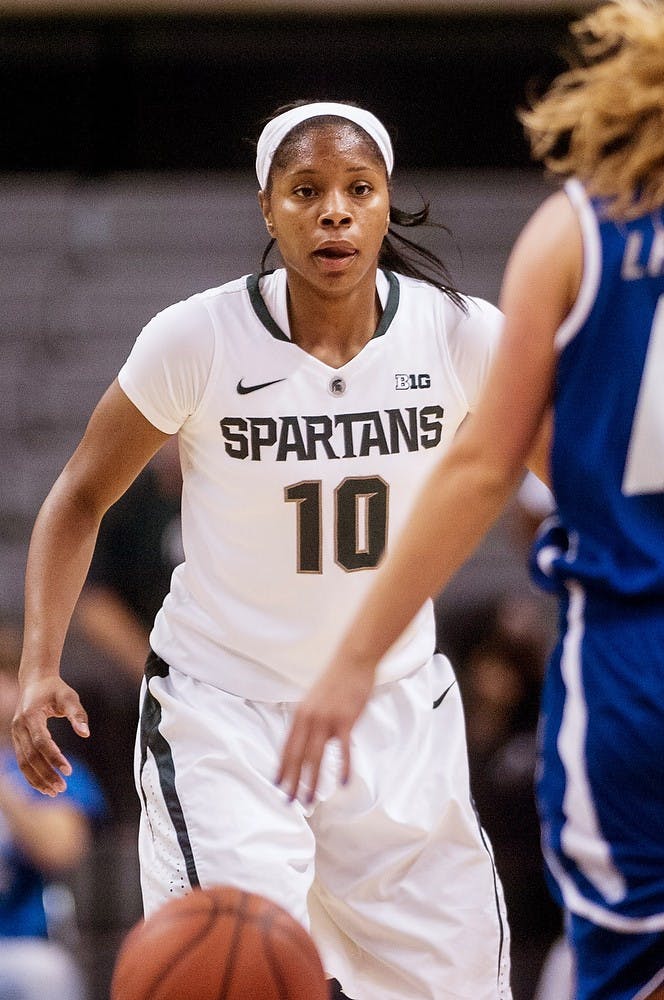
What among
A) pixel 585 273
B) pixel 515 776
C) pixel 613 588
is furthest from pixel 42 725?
pixel 515 776

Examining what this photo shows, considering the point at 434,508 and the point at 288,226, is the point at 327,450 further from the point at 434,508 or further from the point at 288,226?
the point at 434,508

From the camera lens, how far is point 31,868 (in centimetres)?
483

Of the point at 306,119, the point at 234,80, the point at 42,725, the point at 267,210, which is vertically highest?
the point at 234,80

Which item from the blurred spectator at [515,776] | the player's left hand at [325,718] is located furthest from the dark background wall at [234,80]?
the player's left hand at [325,718]

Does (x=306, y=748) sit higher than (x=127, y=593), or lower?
higher

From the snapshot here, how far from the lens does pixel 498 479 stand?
7.15 feet

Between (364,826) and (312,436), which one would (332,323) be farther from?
(364,826)

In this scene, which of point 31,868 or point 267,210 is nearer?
point 267,210

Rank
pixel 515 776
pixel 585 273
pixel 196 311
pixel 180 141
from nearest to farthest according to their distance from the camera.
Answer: pixel 585 273 < pixel 196 311 < pixel 515 776 < pixel 180 141

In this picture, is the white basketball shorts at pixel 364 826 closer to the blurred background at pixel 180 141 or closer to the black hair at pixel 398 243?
the black hair at pixel 398 243

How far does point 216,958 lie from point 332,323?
142 cm

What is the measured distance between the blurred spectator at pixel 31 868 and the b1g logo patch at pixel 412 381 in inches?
82.8

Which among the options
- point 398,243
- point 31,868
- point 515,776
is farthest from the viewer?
point 515,776

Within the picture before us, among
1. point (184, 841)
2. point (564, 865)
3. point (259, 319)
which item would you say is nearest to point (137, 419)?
point (259, 319)
